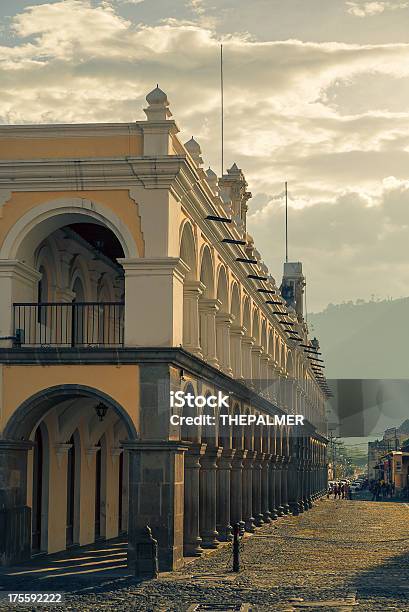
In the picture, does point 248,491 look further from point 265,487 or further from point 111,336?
point 111,336

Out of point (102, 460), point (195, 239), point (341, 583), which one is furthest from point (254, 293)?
point (341, 583)

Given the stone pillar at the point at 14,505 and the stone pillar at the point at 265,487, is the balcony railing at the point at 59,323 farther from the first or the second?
the stone pillar at the point at 265,487

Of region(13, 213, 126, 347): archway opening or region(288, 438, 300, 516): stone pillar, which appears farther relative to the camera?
region(288, 438, 300, 516): stone pillar

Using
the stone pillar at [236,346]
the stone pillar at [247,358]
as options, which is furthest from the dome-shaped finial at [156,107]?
the stone pillar at [247,358]

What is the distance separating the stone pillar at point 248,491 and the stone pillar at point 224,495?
4.93 meters

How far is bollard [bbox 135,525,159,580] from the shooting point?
25.6m

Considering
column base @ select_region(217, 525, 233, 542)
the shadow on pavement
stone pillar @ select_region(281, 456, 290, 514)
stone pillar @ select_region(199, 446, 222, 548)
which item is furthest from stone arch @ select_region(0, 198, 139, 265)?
stone pillar @ select_region(281, 456, 290, 514)

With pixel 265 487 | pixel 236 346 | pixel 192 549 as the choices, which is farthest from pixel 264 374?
pixel 192 549

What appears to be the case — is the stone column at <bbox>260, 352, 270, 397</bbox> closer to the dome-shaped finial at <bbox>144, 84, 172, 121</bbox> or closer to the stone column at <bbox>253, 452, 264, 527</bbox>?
the stone column at <bbox>253, 452, 264, 527</bbox>

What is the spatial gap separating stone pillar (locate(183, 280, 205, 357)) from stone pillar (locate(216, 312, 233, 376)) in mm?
6223

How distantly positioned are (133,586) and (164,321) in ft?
21.1

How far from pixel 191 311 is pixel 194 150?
200 inches

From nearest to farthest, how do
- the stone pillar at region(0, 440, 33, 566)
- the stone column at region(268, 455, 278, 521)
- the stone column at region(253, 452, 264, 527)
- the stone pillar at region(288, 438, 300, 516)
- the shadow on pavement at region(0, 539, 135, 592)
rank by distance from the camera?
the shadow on pavement at region(0, 539, 135, 592)
the stone pillar at region(0, 440, 33, 566)
the stone column at region(253, 452, 264, 527)
the stone column at region(268, 455, 278, 521)
the stone pillar at region(288, 438, 300, 516)

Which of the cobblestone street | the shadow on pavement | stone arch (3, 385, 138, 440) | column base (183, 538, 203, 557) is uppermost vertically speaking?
stone arch (3, 385, 138, 440)
